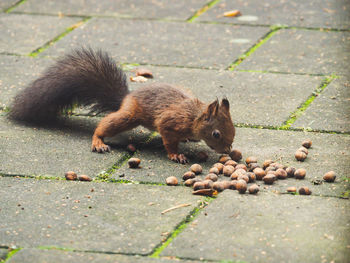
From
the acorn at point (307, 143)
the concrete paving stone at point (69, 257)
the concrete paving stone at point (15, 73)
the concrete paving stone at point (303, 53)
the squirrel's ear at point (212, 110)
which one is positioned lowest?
the concrete paving stone at point (303, 53)

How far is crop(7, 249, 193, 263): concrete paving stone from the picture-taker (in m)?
3.19

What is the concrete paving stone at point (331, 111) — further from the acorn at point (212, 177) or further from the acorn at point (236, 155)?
the acorn at point (212, 177)

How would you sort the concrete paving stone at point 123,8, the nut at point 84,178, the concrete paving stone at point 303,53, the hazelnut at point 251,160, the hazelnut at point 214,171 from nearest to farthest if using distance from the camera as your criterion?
1. the nut at point 84,178
2. the hazelnut at point 214,171
3. the hazelnut at point 251,160
4. the concrete paving stone at point 303,53
5. the concrete paving stone at point 123,8

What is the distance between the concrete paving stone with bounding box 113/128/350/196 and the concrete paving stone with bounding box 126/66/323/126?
32 centimetres

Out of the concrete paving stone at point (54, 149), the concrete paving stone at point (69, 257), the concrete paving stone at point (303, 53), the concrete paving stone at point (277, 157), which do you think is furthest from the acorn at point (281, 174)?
the concrete paving stone at point (303, 53)

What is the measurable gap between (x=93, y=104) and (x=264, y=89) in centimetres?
143

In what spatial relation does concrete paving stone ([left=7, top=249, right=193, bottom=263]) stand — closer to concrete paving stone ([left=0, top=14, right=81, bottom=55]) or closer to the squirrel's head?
the squirrel's head

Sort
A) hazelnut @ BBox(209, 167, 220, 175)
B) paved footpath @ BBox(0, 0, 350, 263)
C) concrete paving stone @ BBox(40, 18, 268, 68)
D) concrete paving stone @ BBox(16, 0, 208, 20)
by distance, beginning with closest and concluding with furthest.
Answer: paved footpath @ BBox(0, 0, 350, 263) → hazelnut @ BBox(209, 167, 220, 175) → concrete paving stone @ BBox(40, 18, 268, 68) → concrete paving stone @ BBox(16, 0, 208, 20)

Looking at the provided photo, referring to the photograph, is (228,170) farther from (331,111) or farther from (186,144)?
(331,111)

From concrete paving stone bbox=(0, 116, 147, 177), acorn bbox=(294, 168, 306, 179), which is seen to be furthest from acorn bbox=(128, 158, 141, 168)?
acorn bbox=(294, 168, 306, 179)

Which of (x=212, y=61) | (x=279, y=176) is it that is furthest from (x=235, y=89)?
(x=279, y=176)

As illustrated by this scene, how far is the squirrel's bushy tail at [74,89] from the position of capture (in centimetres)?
506

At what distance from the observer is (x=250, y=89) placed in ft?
19.0

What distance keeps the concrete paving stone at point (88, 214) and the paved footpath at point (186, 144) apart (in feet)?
0.03
